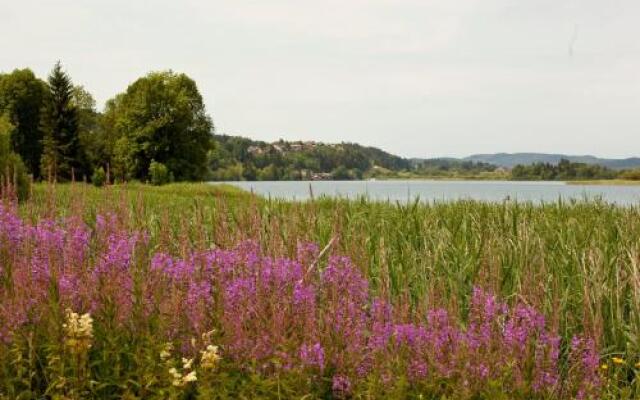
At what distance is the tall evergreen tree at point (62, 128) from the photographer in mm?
55938

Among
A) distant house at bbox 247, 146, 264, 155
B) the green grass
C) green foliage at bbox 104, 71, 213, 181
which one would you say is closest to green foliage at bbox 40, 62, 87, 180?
green foliage at bbox 104, 71, 213, 181

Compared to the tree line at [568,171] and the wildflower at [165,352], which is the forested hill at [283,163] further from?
the wildflower at [165,352]

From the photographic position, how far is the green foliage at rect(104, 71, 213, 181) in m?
57.0

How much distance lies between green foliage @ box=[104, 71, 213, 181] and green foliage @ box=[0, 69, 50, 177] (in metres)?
10.8

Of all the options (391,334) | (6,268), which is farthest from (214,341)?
(6,268)

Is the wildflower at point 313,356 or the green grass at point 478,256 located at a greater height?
the green grass at point 478,256

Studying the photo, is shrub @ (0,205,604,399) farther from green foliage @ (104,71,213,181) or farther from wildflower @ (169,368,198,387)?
green foliage @ (104,71,213,181)

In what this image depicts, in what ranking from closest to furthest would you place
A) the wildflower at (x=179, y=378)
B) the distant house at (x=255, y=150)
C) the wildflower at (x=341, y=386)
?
the wildflower at (x=179, y=378) < the wildflower at (x=341, y=386) < the distant house at (x=255, y=150)

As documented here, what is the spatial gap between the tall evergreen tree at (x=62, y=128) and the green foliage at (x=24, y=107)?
23.2 ft

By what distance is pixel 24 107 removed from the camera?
66.2 m

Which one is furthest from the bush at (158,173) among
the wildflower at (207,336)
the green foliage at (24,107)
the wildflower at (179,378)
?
the wildflower at (179,378)

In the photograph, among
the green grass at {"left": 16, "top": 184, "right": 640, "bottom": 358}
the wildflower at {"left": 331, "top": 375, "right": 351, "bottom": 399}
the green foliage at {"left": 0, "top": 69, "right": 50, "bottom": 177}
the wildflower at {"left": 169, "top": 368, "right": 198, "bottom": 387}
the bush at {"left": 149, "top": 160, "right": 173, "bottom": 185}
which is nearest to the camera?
the wildflower at {"left": 169, "top": 368, "right": 198, "bottom": 387}

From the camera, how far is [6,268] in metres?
5.78

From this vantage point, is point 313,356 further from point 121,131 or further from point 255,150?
point 255,150
